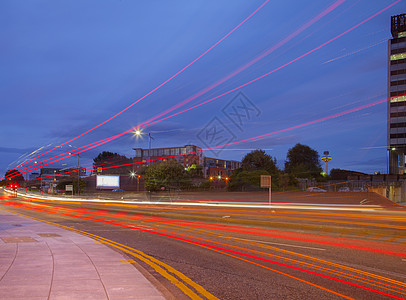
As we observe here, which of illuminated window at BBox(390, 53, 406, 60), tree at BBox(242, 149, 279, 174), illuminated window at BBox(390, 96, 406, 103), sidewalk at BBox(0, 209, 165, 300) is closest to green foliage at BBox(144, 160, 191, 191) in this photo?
tree at BBox(242, 149, 279, 174)

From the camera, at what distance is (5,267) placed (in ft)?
25.6

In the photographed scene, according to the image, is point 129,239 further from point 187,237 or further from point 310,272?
point 310,272

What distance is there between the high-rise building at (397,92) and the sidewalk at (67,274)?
96.0m

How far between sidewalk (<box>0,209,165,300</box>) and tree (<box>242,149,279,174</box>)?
62.7 m

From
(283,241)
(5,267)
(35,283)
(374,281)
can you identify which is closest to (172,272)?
(35,283)

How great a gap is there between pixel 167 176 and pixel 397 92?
65.5 meters

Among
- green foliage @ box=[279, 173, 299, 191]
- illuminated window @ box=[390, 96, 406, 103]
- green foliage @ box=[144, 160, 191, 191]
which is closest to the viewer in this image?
green foliage @ box=[279, 173, 299, 191]

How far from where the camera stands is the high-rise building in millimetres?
90938

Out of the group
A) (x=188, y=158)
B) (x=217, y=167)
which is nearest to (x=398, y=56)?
(x=217, y=167)

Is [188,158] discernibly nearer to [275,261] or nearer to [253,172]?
[253,172]

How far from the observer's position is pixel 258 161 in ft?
238

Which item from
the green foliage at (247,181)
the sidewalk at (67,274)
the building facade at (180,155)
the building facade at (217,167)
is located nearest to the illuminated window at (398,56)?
the green foliage at (247,181)

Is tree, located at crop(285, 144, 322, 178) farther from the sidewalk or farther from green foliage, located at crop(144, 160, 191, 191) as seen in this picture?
the sidewalk

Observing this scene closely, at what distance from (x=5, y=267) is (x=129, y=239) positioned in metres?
6.57
